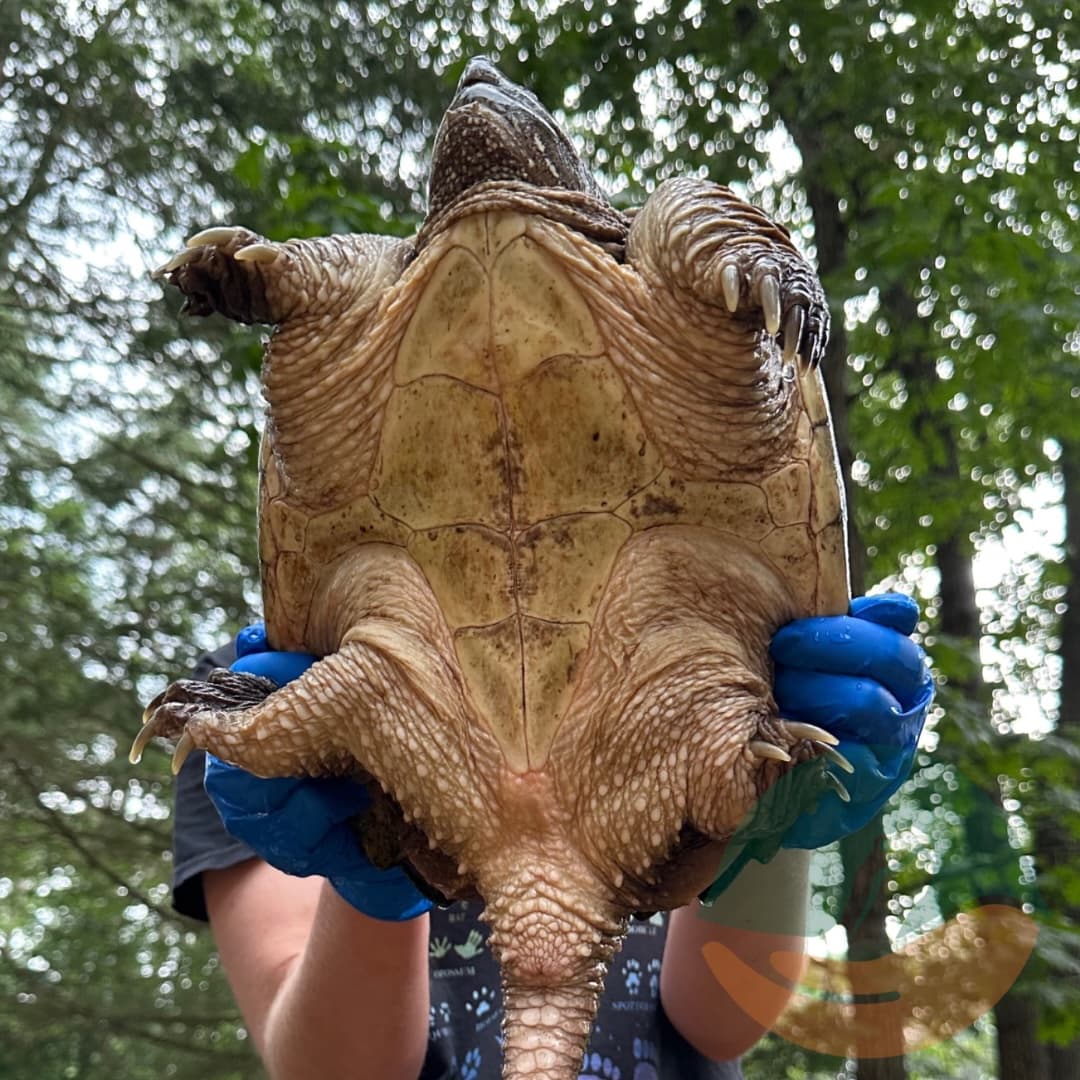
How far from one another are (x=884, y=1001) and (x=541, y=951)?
487mm

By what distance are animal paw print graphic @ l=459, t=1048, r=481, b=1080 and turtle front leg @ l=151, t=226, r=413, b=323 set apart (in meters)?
1.60

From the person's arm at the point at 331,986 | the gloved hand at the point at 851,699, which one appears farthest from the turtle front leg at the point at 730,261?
the person's arm at the point at 331,986

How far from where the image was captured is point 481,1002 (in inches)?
93.6

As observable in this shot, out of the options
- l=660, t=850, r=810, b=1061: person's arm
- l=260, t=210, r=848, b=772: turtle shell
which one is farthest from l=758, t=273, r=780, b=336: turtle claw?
l=660, t=850, r=810, b=1061: person's arm

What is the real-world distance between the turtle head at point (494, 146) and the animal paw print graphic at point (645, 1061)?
5.86 feet

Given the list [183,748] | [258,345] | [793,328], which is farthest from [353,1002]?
[258,345]

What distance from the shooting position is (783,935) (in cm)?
160

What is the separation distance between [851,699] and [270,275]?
1.03 m

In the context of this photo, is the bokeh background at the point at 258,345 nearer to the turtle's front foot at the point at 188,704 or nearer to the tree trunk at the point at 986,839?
the tree trunk at the point at 986,839

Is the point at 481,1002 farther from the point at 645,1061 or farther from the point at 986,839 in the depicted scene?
the point at 986,839

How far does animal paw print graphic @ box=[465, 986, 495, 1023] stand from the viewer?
2.35 m

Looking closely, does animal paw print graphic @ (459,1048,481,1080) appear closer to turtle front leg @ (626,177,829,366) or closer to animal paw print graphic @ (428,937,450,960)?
animal paw print graphic @ (428,937,450,960)

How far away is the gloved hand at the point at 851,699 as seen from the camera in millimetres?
1500

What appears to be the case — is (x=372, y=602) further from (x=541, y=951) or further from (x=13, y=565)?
(x=13, y=565)
